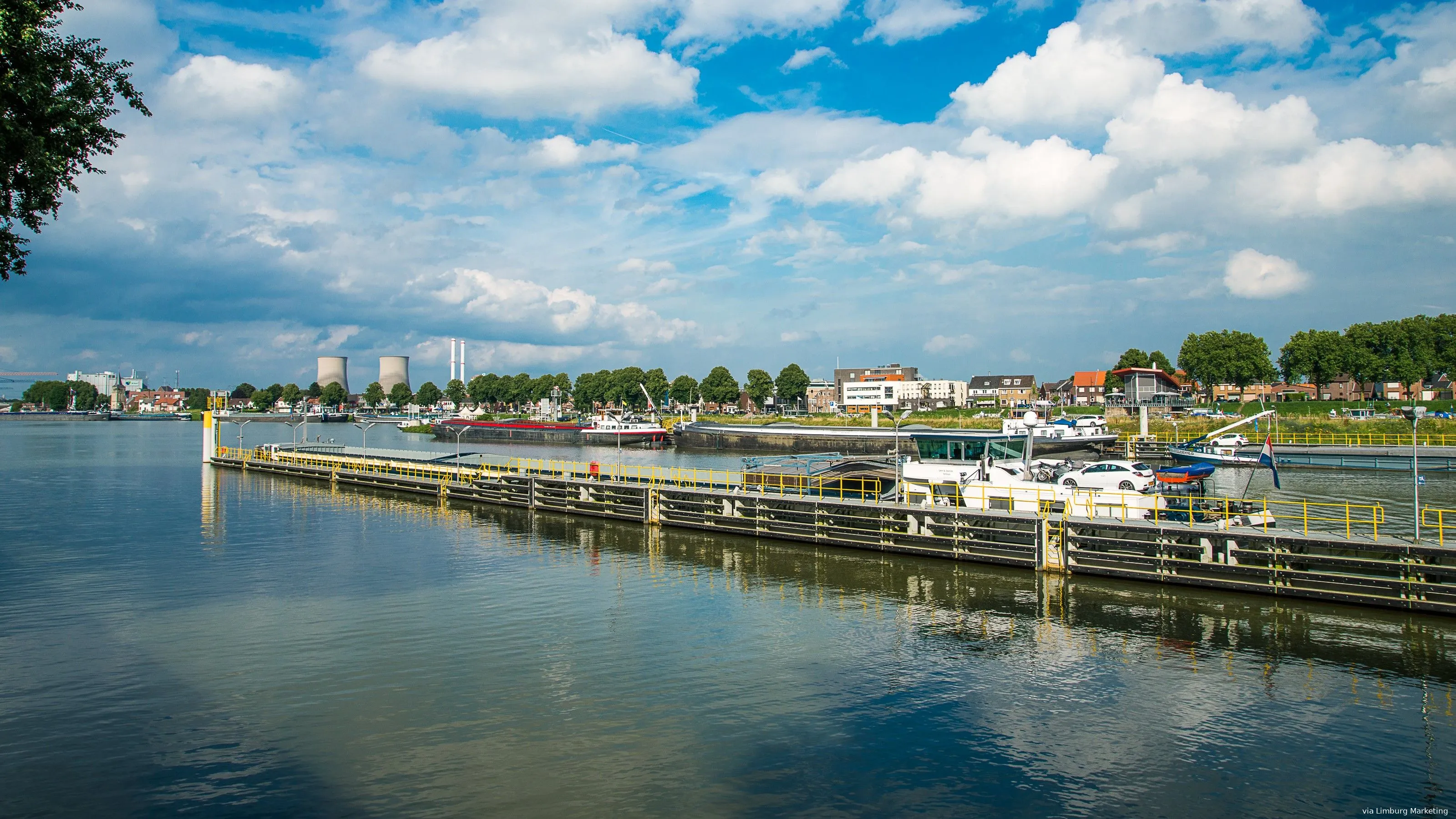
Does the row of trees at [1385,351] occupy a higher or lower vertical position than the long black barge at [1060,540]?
higher

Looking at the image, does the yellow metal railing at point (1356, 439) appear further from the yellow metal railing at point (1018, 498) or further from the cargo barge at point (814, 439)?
Result: the yellow metal railing at point (1018, 498)

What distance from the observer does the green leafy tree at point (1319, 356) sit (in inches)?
4306

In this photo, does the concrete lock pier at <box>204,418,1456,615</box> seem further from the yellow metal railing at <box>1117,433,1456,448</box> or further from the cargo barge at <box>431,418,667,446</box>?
the cargo barge at <box>431,418,667,446</box>

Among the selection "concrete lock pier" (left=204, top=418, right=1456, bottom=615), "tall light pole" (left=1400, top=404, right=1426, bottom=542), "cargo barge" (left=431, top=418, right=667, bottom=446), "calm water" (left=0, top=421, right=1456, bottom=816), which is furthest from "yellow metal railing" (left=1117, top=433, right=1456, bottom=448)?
"cargo barge" (left=431, top=418, right=667, bottom=446)

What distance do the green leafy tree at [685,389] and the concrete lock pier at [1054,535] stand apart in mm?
136274

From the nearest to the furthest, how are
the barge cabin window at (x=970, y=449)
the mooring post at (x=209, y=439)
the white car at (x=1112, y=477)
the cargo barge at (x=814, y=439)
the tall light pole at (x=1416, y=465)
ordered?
1. the tall light pole at (x=1416, y=465)
2. the barge cabin window at (x=970, y=449)
3. the white car at (x=1112, y=477)
4. the mooring post at (x=209, y=439)
5. the cargo barge at (x=814, y=439)

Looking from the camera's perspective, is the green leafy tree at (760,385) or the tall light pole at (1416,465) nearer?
the tall light pole at (1416,465)

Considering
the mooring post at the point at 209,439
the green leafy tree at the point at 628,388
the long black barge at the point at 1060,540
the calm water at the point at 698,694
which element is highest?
the green leafy tree at the point at 628,388

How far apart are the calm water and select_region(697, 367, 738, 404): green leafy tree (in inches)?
5950


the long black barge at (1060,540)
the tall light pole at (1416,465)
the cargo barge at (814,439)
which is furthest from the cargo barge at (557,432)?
the tall light pole at (1416,465)

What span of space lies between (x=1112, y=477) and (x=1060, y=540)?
1496 cm

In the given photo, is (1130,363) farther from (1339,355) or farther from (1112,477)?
(1112,477)

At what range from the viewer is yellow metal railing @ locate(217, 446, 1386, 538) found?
2539 centimetres

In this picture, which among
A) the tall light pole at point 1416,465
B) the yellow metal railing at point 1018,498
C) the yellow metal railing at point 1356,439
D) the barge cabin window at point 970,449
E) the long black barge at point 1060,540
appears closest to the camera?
the long black barge at point 1060,540
